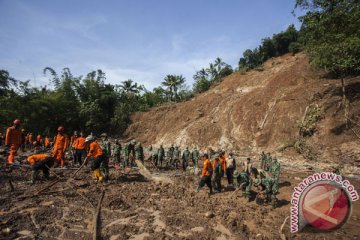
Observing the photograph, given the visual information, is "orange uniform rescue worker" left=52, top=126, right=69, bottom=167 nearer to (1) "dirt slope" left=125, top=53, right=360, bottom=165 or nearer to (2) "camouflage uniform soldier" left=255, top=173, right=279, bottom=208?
(2) "camouflage uniform soldier" left=255, top=173, right=279, bottom=208

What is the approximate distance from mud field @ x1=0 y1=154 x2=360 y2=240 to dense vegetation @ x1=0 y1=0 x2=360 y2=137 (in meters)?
10.6

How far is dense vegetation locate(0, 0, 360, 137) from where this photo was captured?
16.8m

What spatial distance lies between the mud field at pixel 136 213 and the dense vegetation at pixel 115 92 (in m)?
10.6

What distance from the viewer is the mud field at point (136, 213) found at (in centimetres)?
659

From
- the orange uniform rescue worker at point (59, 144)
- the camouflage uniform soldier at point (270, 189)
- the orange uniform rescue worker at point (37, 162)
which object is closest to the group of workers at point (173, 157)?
the orange uniform rescue worker at point (59, 144)

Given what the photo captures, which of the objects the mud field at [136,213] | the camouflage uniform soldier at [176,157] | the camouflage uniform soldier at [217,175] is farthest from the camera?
the camouflage uniform soldier at [176,157]

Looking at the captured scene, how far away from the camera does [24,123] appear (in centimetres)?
3019

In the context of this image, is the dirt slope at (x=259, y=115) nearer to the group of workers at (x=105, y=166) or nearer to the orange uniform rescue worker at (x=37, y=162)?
the group of workers at (x=105, y=166)

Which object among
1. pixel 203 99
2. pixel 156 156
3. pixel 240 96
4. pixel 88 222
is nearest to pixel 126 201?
pixel 88 222

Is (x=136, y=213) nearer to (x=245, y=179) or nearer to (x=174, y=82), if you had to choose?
(x=245, y=179)

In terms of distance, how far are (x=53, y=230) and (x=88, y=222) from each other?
0.84 metres

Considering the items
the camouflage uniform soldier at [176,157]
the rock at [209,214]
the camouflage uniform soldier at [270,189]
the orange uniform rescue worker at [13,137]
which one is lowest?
the rock at [209,214]

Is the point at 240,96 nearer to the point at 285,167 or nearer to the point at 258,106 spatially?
the point at 258,106

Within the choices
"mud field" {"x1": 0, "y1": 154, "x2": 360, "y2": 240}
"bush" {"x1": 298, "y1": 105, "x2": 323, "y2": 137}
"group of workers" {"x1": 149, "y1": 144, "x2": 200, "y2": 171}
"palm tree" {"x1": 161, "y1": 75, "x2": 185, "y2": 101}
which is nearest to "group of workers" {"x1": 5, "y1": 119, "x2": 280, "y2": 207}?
"mud field" {"x1": 0, "y1": 154, "x2": 360, "y2": 240}
